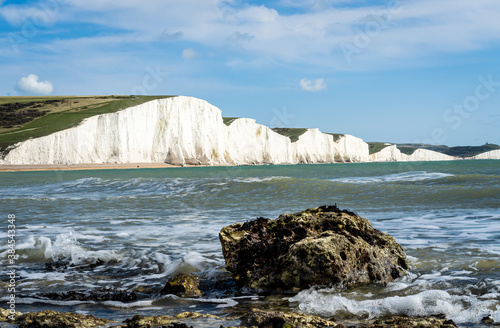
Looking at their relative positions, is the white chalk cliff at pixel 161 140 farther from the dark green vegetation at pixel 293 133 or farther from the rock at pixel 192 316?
the rock at pixel 192 316

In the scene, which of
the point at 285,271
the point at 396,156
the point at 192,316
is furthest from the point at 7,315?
the point at 396,156

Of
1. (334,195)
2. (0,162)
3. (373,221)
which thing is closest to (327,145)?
(0,162)

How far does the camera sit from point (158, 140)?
75438 mm

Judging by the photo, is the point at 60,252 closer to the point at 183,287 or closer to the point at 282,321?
the point at 183,287

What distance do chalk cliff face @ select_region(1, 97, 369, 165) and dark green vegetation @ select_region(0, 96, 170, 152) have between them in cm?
278

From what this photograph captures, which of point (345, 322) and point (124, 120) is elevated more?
point (124, 120)

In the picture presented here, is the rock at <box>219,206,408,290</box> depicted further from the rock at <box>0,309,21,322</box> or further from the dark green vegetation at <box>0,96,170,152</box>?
the dark green vegetation at <box>0,96,170,152</box>

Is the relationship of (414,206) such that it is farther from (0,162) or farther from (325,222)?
(0,162)

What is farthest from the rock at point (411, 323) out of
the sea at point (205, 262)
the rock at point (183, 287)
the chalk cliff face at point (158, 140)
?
the chalk cliff face at point (158, 140)

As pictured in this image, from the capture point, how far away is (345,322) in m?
3.94

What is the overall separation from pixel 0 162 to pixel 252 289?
7197 cm

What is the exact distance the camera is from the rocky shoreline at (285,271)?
374 cm

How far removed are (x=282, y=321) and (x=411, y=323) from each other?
1060 millimetres

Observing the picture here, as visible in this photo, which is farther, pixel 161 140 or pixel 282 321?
pixel 161 140
